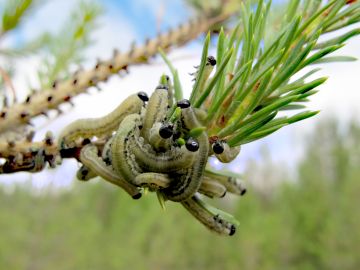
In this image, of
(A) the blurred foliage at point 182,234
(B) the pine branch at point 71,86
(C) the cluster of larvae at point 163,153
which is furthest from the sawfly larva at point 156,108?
(A) the blurred foliage at point 182,234

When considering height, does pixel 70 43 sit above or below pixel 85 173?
Answer: above

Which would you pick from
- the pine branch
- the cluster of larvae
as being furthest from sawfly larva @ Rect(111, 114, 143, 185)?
the pine branch

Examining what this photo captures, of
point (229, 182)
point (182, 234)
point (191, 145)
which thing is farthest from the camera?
point (182, 234)

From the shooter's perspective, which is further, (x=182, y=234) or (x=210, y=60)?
(x=182, y=234)

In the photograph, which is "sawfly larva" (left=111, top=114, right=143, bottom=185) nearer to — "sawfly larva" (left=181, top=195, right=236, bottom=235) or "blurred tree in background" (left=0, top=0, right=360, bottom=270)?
"sawfly larva" (left=181, top=195, right=236, bottom=235)

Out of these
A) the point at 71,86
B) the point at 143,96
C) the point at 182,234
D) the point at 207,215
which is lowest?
the point at 207,215

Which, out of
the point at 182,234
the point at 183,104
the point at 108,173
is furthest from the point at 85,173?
the point at 182,234

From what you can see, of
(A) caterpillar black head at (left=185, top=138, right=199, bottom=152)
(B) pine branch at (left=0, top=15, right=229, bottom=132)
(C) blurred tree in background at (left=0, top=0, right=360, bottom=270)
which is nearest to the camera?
(A) caterpillar black head at (left=185, top=138, right=199, bottom=152)

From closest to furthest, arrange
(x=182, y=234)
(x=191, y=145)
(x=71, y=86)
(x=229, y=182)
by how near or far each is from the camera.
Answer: (x=191, y=145), (x=229, y=182), (x=71, y=86), (x=182, y=234)

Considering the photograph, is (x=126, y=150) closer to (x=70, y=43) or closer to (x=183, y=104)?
(x=183, y=104)
